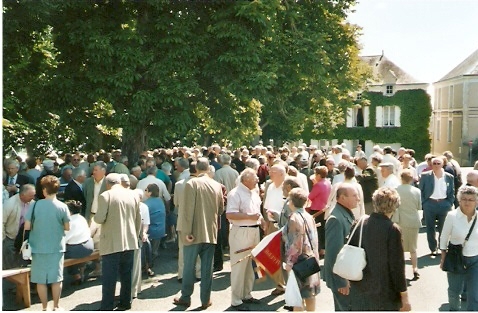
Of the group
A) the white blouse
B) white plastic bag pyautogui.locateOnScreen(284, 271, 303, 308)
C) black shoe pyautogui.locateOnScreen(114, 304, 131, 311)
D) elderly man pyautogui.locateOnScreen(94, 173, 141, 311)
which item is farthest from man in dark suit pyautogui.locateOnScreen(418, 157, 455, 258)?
black shoe pyautogui.locateOnScreen(114, 304, 131, 311)

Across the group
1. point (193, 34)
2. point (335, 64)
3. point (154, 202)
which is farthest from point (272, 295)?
point (335, 64)

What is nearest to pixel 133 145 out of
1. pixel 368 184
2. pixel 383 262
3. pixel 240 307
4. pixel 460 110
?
pixel 368 184

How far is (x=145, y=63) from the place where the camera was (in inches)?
614

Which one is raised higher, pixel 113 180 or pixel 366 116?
pixel 366 116

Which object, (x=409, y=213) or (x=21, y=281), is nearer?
(x=21, y=281)

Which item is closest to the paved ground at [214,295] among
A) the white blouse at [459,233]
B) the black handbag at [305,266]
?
the white blouse at [459,233]

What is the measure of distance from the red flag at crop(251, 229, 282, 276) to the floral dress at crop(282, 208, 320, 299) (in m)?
0.24

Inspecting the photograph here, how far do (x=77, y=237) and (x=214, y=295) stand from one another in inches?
90.2

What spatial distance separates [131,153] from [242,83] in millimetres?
5136

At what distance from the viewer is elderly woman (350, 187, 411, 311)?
4875 mm

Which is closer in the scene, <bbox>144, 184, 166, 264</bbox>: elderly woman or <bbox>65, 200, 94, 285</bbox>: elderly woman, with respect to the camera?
<bbox>65, 200, 94, 285</bbox>: elderly woman

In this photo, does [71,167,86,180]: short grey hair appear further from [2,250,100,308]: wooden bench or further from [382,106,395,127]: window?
[382,106,395,127]: window

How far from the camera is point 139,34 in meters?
16.2

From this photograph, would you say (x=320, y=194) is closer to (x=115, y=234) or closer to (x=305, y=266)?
(x=305, y=266)
